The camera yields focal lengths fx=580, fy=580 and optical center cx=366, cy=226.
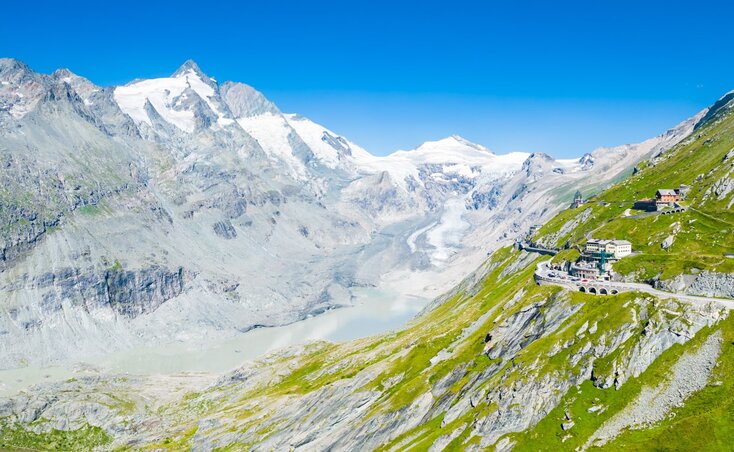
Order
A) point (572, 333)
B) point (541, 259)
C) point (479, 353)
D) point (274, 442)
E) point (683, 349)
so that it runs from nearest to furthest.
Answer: point (683, 349), point (572, 333), point (479, 353), point (274, 442), point (541, 259)

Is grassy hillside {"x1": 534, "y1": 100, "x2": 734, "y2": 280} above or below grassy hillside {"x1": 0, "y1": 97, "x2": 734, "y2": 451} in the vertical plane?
above

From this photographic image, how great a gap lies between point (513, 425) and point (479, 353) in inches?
1297

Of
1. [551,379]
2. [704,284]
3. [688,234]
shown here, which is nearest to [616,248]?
[688,234]

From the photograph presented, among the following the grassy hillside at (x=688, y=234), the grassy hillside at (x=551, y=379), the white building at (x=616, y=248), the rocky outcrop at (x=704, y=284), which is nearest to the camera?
the grassy hillside at (x=551, y=379)

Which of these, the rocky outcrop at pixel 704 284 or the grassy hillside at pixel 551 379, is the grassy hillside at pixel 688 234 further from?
the rocky outcrop at pixel 704 284

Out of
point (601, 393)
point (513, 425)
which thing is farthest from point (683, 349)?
point (513, 425)

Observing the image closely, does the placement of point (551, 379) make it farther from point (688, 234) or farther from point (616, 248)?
point (688, 234)

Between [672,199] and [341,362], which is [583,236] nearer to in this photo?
[672,199]

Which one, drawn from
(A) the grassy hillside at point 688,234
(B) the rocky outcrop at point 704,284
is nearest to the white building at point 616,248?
(A) the grassy hillside at point 688,234

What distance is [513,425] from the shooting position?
94.0 metres

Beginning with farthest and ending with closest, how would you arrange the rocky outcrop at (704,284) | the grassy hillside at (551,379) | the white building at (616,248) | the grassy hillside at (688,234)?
the white building at (616,248), the grassy hillside at (688,234), the rocky outcrop at (704,284), the grassy hillside at (551,379)

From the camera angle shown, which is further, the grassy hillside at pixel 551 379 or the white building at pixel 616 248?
the white building at pixel 616 248

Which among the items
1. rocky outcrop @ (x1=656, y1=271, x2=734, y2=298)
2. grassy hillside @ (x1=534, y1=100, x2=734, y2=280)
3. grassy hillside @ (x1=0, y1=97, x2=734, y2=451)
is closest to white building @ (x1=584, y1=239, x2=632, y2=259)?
grassy hillside @ (x1=534, y1=100, x2=734, y2=280)

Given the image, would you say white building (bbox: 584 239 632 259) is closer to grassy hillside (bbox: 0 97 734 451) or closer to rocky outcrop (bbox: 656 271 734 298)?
grassy hillside (bbox: 0 97 734 451)
